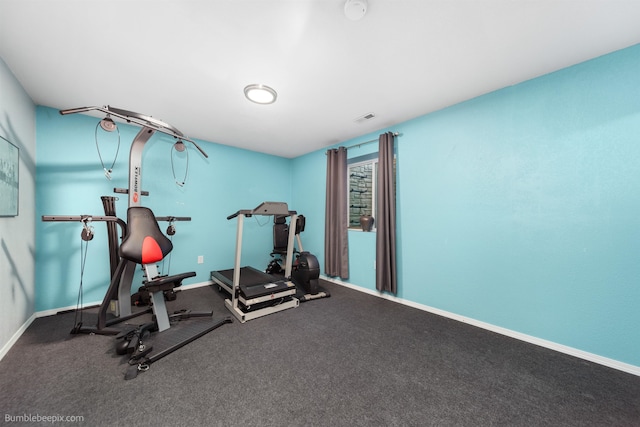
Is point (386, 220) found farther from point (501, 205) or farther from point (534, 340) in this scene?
point (534, 340)

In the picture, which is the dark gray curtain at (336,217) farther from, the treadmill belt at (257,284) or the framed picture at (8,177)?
the framed picture at (8,177)

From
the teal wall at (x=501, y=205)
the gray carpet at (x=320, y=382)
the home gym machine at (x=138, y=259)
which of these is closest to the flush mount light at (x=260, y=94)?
the home gym machine at (x=138, y=259)

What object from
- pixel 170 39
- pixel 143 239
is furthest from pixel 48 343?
pixel 170 39

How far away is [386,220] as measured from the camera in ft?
9.64

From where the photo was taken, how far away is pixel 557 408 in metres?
1.33

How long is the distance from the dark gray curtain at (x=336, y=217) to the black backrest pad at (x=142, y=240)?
7.41 ft

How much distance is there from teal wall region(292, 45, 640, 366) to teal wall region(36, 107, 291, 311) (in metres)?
2.76

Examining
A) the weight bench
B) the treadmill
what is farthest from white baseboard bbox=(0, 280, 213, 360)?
the treadmill

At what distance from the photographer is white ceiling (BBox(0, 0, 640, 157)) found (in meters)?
1.34

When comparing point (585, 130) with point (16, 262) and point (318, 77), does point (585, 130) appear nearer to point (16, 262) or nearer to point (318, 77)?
point (318, 77)

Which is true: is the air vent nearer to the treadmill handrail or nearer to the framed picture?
the treadmill handrail

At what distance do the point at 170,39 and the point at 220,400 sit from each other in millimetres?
2411

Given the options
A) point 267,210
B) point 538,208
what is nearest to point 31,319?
point 267,210

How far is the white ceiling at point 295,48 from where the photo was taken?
134 cm
